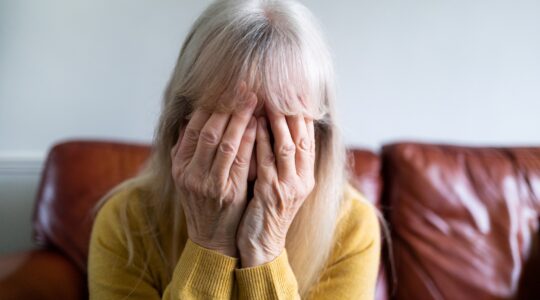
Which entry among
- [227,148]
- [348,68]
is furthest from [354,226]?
[348,68]

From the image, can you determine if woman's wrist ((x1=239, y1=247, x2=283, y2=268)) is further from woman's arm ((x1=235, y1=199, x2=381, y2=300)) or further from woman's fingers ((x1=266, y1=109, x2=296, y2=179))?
woman's fingers ((x1=266, y1=109, x2=296, y2=179))

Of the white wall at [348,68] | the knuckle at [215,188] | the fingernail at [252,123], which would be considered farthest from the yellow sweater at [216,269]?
the white wall at [348,68]

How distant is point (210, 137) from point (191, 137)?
5cm

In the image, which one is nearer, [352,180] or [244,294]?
[244,294]

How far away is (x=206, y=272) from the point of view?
65 centimetres

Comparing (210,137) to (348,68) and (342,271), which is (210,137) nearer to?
(342,271)

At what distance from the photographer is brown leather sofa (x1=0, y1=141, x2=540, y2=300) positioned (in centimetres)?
101

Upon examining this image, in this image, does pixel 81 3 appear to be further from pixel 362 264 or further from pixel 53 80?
pixel 362 264

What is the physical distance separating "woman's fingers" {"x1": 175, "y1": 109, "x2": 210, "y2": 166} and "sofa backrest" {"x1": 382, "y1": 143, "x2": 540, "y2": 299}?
2.10 ft

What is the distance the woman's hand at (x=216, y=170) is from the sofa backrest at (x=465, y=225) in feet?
1.82

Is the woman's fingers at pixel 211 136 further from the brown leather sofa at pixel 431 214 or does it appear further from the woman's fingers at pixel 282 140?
the brown leather sofa at pixel 431 214

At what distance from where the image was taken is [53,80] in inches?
51.6

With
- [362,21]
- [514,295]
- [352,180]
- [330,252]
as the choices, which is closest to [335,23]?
[362,21]

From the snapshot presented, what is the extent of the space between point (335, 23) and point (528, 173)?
70 centimetres
